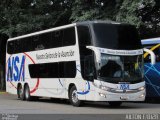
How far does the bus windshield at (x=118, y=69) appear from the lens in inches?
882

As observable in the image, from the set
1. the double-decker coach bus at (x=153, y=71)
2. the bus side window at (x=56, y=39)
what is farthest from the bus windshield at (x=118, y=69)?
the bus side window at (x=56, y=39)

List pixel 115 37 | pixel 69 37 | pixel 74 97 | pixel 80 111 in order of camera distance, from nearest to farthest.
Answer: pixel 80 111 < pixel 115 37 < pixel 74 97 < pixel 69 37

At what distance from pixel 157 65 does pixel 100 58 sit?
540cm

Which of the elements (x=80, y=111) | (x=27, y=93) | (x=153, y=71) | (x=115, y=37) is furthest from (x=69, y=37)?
(x=27, y=93)

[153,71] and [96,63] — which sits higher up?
[96,63]

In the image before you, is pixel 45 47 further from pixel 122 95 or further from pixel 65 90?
pixel 122 95

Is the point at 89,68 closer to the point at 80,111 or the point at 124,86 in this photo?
the point at 124,86

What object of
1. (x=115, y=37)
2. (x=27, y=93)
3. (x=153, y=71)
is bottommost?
(x=27, y=93)

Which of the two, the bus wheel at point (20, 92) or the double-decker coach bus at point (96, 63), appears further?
the bus wheel at point (20, 92)

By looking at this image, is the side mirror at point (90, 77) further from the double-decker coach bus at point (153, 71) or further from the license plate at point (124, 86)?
the double-decker coach bus at point (153, 71)

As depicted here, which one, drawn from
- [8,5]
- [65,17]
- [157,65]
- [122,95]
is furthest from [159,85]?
[8,5]

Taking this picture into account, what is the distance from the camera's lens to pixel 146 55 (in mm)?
27547

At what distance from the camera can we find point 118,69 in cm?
2256

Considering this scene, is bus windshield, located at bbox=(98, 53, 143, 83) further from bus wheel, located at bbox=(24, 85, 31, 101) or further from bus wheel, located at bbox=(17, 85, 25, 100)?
bus wheel, located at bbox=(17, 85, 25, 100)
